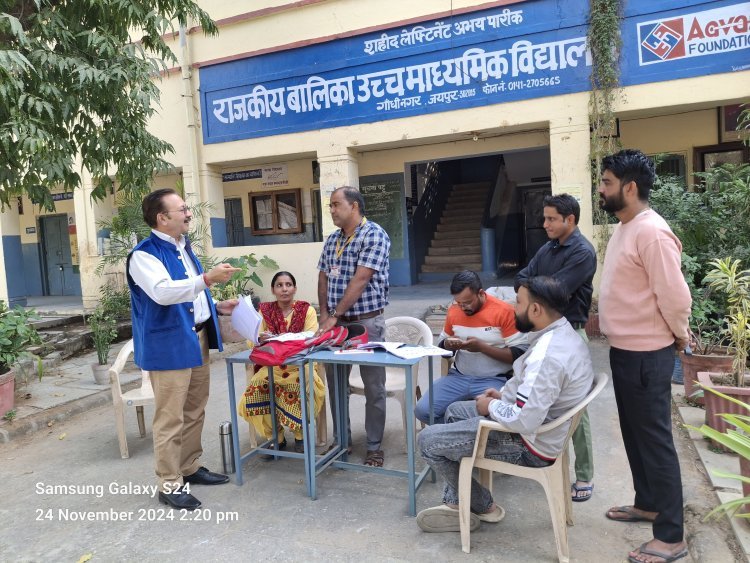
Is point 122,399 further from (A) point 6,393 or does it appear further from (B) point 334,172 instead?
(B) point 334,172

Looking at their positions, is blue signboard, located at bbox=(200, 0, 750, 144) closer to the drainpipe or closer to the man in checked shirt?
the drainpipe

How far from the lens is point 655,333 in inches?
95.0

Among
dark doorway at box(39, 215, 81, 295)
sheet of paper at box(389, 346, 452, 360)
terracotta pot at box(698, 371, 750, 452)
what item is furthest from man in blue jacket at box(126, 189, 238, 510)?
dark doorway at box(39, 215, 81, 295)

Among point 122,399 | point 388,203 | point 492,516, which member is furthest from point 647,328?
point 388,203

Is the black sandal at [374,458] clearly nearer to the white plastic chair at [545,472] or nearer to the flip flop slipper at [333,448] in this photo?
the flip flop slipper at [333,448]

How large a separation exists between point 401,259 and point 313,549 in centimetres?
779

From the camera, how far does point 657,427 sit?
7.97 ft

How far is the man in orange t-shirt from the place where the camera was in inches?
126

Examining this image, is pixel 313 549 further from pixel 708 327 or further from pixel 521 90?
pixel 521 90

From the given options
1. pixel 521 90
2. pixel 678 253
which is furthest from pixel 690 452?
pixel 521 90

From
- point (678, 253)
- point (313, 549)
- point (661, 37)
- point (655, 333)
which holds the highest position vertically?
point (661, 37)

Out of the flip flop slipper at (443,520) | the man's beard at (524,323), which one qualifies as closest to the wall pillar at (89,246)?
the flip flop slipper at (443,520)

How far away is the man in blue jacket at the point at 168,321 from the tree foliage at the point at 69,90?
1.45 meters

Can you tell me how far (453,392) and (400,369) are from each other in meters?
1.03
